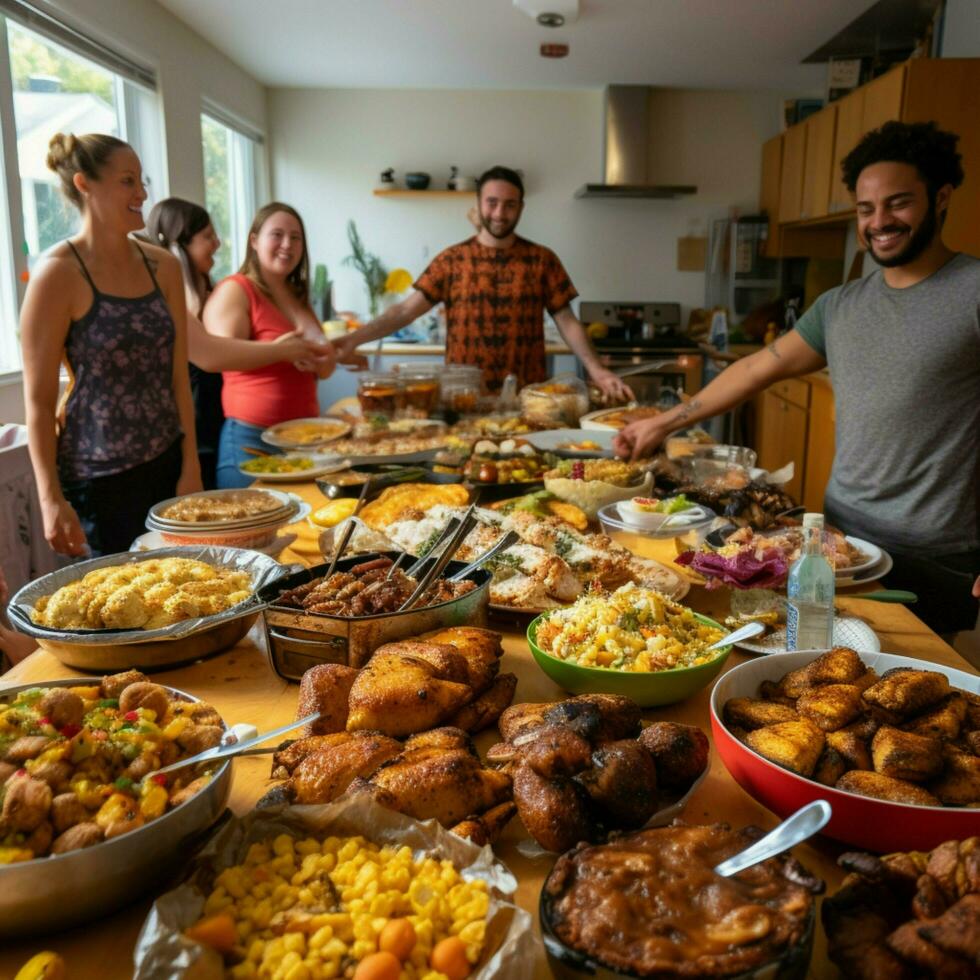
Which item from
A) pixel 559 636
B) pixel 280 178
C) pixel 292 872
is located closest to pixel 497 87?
pixel 280 178

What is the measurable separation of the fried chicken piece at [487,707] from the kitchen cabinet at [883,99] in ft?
→ 14.6

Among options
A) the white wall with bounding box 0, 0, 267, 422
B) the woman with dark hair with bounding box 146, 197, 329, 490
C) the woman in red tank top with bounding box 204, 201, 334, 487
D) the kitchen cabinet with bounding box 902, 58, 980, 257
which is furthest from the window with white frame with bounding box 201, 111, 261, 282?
the kitchen cabinet with bounding box 902, 58, 980, 257

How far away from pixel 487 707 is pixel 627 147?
702 cm

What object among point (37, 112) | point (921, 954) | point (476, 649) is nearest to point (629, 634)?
point (476, 649)

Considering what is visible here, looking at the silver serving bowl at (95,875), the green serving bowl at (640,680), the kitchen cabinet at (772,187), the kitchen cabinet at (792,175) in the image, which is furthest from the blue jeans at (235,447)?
the kitchen cabinet at (772,187)

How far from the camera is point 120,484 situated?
2.76m

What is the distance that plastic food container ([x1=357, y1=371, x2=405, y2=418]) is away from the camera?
135 inches

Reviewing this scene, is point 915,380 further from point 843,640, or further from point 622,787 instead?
point 622,787

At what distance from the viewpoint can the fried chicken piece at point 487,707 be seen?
3.58ft

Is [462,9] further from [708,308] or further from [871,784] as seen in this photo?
[871,784]

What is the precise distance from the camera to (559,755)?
2.90ft

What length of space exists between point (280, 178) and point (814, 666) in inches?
299

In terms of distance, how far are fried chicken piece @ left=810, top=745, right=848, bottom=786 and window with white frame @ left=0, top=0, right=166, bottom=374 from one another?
355cm

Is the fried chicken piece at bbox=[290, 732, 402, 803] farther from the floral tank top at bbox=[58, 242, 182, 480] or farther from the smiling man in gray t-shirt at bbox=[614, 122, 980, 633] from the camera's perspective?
the floral tank top at bbox=[58, 242, 182, 480]
